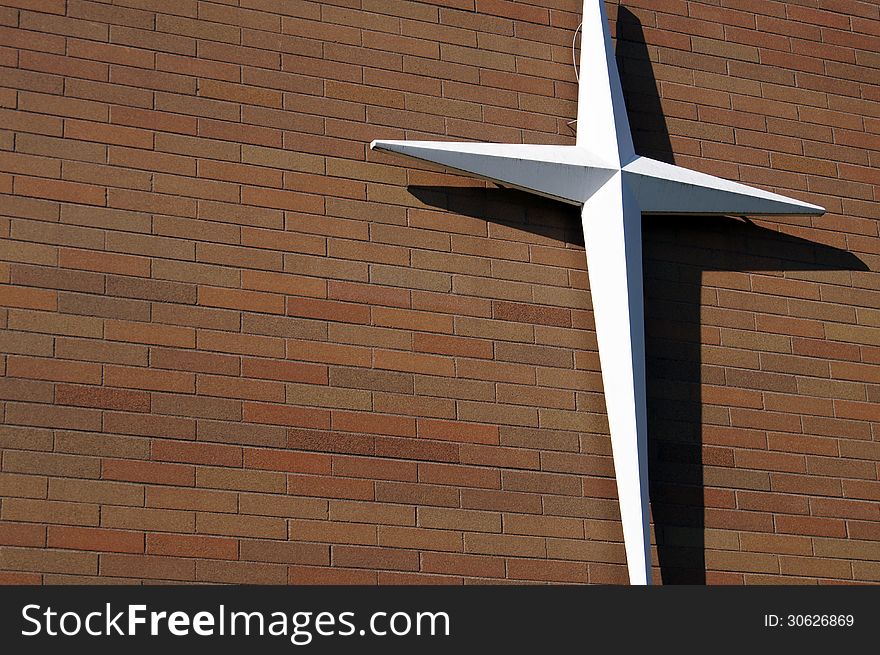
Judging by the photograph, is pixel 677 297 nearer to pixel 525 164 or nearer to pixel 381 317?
pixel 525 164

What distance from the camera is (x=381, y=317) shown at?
6371 millimetres

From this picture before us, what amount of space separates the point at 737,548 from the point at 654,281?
1193 mm

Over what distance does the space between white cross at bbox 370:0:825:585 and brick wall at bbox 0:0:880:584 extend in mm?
152

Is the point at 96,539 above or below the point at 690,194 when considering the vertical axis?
below

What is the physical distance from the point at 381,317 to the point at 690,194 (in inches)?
57.8

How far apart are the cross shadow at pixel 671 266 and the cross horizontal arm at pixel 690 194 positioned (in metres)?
0.19

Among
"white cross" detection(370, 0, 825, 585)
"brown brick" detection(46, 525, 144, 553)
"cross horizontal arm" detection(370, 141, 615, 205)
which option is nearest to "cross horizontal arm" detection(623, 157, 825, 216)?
"white cross" detection(370, 0, 825, 585)

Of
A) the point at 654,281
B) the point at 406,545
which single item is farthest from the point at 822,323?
the point at 406,545

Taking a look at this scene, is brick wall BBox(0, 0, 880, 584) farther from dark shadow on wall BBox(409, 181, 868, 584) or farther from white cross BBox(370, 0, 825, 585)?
white cross BBox(370, 0, 825, 585)

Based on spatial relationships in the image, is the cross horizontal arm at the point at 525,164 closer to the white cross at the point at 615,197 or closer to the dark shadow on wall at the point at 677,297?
the white cross at the point at 615,197

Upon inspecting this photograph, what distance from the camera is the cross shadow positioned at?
644 centimetres

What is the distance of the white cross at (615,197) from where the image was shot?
20.7 feet

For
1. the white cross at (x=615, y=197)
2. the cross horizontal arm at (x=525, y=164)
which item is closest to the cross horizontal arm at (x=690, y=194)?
the white cross at (x=615, y=197)

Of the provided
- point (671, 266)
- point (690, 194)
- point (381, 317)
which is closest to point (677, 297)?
point (671, 266)
